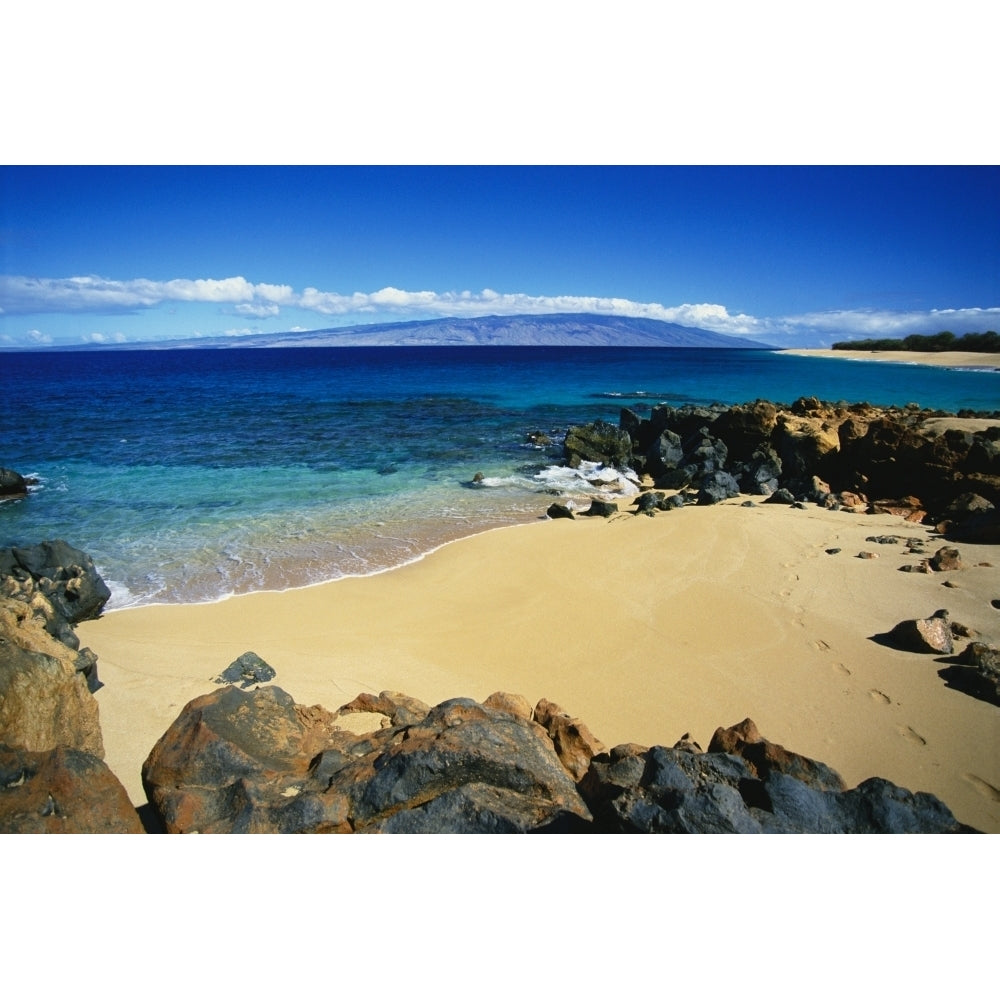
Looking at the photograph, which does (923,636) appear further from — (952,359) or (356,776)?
(952,359)

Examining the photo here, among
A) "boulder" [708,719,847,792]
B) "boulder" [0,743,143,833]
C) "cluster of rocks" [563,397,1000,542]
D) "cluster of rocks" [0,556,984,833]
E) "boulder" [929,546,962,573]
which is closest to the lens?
"boulder" [0,743,143,833]

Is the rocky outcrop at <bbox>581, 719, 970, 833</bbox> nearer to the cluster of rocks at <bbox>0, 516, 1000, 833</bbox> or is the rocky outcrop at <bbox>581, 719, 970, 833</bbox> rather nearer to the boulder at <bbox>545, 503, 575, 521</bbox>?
the cluster of rocks at <bbox>0, 516, 1000, 833</bbox>

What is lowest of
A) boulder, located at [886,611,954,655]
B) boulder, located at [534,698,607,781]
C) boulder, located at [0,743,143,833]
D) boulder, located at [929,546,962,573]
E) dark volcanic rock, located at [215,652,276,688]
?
dark volcanic rock, located at [215,652,276,688]

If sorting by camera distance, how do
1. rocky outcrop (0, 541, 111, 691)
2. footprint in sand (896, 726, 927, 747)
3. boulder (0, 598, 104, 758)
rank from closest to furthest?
boulder (0, 598, 104, 758)
footprint in sand (896, 726, 927, 747)
rocky outcrop (0, 541, 111, 691)

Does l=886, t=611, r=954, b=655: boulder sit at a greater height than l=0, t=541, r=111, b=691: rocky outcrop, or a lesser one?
greater

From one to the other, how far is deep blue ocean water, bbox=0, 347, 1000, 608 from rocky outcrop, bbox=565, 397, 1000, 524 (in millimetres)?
3604

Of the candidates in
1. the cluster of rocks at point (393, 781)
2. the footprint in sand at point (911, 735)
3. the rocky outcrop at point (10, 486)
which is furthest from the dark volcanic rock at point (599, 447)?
the cluster of rocks at point (393, 781)

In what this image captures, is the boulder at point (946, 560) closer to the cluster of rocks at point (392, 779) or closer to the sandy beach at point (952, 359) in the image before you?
the cluster of rocks at point (392, 779)

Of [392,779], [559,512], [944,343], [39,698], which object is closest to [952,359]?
[944,343]

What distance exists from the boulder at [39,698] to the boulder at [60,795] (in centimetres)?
62

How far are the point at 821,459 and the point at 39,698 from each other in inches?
584

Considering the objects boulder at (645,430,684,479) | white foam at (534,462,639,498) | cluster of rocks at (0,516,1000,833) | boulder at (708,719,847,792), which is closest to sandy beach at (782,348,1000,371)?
boulder at (645,430,684,479)

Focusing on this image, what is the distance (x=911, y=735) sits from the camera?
15.1ft

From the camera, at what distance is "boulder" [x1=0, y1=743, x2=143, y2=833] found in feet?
8.07
